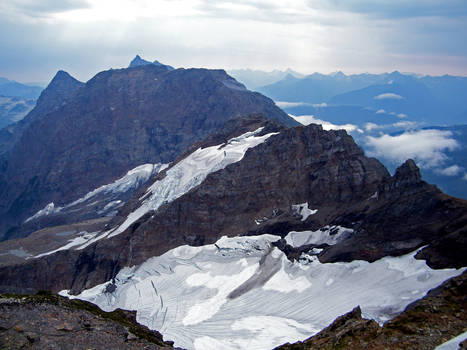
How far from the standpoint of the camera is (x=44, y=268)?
111500mm

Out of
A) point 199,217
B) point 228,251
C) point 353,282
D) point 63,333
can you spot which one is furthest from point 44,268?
point 63,333

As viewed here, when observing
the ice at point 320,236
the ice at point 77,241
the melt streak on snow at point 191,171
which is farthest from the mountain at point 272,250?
the ice at point 77,241

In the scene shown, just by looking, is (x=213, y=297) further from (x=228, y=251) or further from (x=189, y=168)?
(x=189, y=168)

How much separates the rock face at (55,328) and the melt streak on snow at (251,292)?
27922mm

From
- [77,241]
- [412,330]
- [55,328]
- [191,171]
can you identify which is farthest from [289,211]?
[77,241]

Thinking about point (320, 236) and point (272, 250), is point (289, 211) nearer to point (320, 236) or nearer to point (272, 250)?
point (320, 236)

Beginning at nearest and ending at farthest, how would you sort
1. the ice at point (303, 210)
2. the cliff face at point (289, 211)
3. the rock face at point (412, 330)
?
1. the rock face at point (412, 330)
2. the cliff face at point (289, 211)
3. the ice at point (303, 210)

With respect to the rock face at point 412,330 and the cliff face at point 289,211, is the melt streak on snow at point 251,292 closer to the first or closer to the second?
the cliff face at point 289,211

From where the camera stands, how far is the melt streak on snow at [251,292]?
62.4 meters

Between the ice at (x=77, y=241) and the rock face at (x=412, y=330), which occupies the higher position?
the rock face at (x=412, y=330)

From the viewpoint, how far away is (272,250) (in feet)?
276

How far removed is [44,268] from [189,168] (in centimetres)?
4845

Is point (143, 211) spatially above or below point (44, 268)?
above

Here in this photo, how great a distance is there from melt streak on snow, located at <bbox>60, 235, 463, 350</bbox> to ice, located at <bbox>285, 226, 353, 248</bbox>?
450cm
